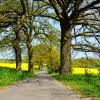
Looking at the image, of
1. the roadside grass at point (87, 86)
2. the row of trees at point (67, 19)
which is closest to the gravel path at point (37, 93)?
the roadside grass at point (87, 86)

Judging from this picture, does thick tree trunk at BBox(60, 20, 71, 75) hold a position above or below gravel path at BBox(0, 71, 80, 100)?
above

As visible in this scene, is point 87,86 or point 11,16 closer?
point 87,86

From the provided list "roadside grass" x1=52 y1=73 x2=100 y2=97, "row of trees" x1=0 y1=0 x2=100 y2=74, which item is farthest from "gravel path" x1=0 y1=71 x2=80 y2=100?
"row of trees" x1=0 y1=0 x2=100 y2=74

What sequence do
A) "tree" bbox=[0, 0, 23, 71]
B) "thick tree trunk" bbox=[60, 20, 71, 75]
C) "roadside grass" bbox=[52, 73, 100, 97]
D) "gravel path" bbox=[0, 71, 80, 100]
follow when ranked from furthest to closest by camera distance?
"thick tree trunk" bbox=[60, 20, 71, 75] < "tree" bbox=[0, 0, 23, 71] < "roadside grass" bbox=[52, 73, 100, 97] < "gravel path" bbox=[0, 71, 80, 100]

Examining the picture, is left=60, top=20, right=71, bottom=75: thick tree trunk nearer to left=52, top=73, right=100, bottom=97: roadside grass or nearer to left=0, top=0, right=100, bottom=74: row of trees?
left=0, top=0, right=100, bottom=74: row of trees

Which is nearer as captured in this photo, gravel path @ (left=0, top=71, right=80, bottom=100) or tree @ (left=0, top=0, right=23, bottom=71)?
gravel path @ (left=0, top=71, right=80, bottom=100)

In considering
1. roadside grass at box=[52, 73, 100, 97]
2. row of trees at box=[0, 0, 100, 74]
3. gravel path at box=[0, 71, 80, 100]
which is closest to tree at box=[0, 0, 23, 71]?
row of trees at box=[0, 0, 100, 74]

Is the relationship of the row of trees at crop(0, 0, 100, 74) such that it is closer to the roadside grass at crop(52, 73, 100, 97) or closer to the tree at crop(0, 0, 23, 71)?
the tree at crop(0, 0, 23, 71)

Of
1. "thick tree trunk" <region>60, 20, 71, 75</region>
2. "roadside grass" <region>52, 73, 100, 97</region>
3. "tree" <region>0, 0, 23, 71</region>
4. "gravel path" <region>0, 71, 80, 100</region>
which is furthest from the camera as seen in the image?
"thick tree trunk" <region>60, 20, 71, 75</region>

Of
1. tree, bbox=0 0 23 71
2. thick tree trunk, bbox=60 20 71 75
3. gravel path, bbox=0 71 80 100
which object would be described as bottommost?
gravel path, bbox=0 71 80 100

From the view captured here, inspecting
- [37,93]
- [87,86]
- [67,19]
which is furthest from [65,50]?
[37,93]

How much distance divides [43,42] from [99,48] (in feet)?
51.9

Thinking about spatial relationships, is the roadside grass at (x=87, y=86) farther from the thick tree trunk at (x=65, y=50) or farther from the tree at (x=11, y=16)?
the thick tree trunk at (x=65, y=50)

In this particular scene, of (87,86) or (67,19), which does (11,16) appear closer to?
(67,19)
